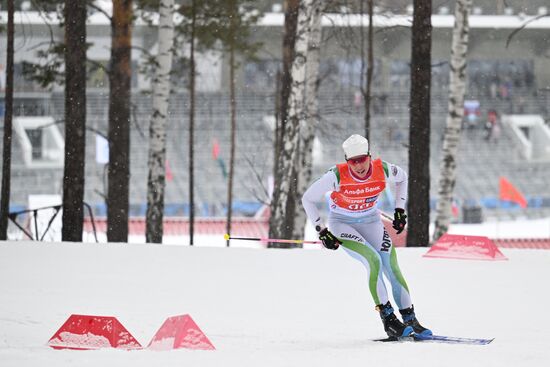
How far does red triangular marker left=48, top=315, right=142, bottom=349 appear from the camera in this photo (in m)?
8.31

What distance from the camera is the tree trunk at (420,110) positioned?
17.2m

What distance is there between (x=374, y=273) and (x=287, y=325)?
4.24 ft

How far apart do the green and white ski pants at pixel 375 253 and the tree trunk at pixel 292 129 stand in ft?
31.2

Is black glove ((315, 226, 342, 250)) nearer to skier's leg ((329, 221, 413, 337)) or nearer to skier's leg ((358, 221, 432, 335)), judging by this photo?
skier's leg ((329, 221, 413, 337))

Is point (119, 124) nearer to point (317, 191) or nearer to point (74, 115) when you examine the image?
point (74, 115)

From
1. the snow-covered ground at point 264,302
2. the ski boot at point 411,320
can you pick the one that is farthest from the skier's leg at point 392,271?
the snow-covered ground at point 264,302

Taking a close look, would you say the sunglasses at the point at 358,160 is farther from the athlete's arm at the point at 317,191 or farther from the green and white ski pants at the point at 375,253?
the green and white ski pants at the point at 375,253

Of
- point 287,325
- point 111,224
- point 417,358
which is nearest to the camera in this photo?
point 417,358

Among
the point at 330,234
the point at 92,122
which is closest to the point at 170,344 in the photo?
the point at 330,234

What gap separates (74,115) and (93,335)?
9344 millimetres

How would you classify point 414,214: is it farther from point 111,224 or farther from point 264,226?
point 264,226

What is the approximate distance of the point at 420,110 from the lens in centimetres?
1741

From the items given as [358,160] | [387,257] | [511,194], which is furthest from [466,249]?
[511,194]

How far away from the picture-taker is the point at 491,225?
1590 inches
